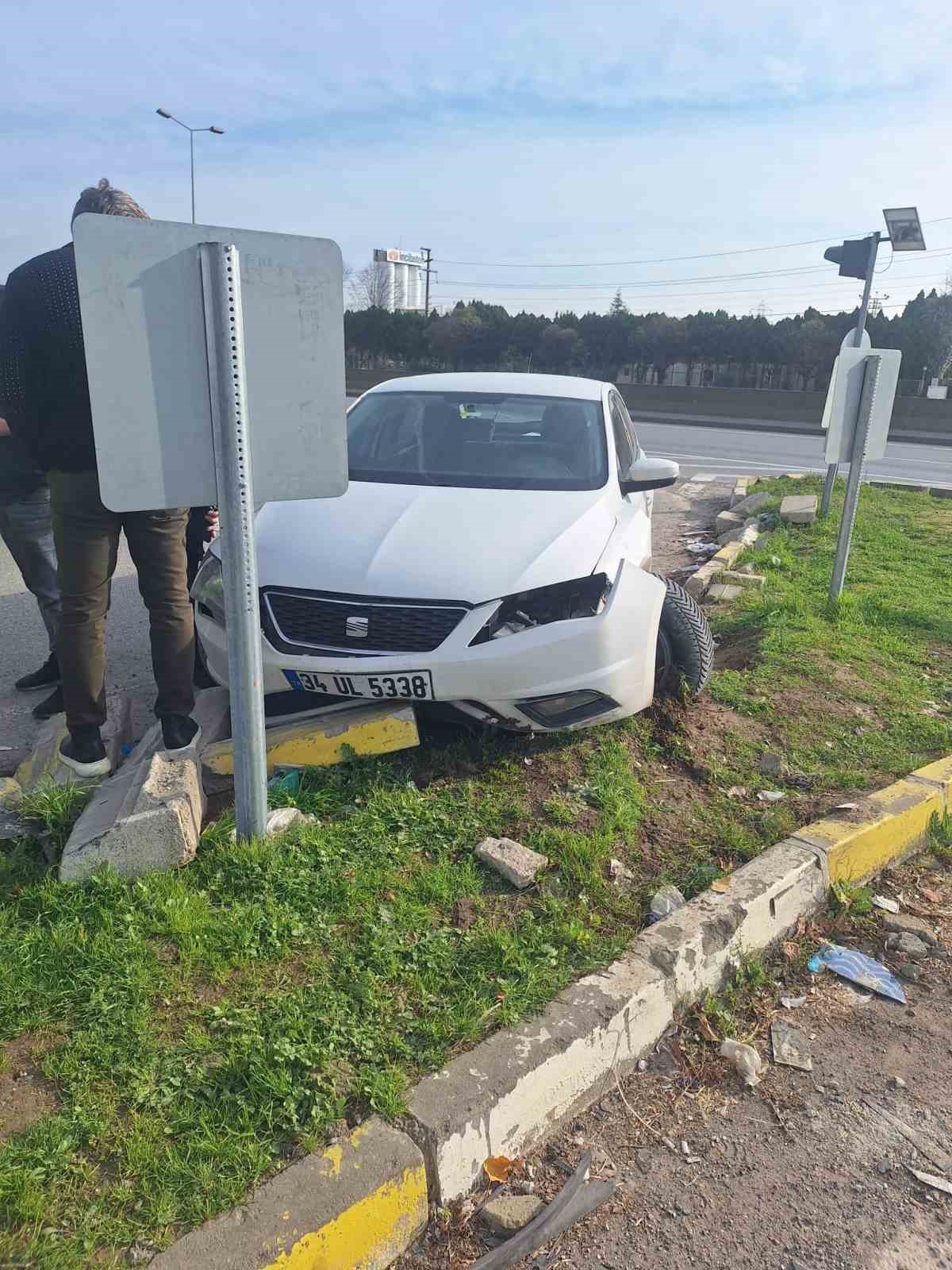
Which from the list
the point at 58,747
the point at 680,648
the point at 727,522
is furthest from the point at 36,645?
the point at 727,522

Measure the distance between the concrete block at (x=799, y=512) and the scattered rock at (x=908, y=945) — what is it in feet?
23.0

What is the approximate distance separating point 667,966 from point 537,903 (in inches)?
19.3

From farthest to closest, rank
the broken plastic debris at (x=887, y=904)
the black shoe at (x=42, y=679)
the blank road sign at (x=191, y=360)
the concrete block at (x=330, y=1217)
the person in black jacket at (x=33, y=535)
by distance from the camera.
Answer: the black shoe at (x=42, y=679) < the person in black jacket at (x=33, y=535) < the broken plastic debris at (x=887, y=904) < the blank road sign at (x=191, y=360) < the concrete block at (x=330, y=1217)

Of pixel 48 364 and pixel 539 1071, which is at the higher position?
pixel 48 364

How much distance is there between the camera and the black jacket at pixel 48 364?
305cm

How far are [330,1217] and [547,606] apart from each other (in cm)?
235

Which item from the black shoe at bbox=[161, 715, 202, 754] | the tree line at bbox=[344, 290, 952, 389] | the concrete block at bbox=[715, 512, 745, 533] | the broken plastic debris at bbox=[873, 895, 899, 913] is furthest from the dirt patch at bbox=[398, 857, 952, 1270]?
the tree line at bbox=[344, 290, 952, 389]

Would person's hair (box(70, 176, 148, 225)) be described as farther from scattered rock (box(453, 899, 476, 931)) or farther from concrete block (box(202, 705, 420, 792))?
scattered rock (box(453, 899, 476, 931))

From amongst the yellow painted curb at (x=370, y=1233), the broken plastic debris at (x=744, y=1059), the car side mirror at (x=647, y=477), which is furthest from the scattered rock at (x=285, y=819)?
the car side mirror at (x=647, y=477)

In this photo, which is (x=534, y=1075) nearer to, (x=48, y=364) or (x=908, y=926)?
(x=908, y=926)

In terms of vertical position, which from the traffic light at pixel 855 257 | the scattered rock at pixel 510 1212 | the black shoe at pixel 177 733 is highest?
the traffic light at pixel 855 257

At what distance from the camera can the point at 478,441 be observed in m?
5.04

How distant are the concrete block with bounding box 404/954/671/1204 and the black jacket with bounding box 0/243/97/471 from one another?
2325 millimetres

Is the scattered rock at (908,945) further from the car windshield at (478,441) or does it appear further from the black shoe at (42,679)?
the black shoe at (42,679)
